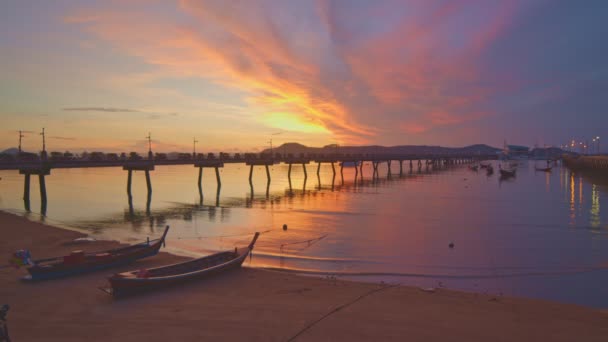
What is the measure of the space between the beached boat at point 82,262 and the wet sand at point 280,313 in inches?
14.8

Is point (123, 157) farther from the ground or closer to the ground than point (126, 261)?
farther from the ground

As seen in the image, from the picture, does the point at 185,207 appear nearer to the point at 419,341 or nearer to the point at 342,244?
the point at 342,244

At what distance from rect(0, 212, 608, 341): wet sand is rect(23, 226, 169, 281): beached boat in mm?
376

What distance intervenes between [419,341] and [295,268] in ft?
29.4

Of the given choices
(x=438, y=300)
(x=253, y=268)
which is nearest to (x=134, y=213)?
(x=253, y=268)

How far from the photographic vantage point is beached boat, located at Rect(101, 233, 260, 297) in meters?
13.2

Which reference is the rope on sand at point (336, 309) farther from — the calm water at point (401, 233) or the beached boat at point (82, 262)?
the beached boat at point (82, 262)

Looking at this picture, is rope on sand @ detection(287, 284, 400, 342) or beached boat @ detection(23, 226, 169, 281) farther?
beached boat @ detection(23, 226, 169, 281)

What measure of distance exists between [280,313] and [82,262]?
8.88m

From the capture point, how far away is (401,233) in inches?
1062

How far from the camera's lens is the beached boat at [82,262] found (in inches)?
567

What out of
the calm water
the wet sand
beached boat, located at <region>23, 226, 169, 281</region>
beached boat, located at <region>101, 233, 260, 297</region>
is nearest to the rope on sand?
the wet sand

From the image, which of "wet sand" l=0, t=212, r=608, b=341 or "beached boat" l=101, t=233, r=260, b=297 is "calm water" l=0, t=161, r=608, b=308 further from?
"wet sand" l=0, t=212, r=608, b=341

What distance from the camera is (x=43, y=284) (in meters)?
14.1
